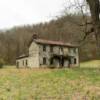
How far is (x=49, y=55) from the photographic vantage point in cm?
6762

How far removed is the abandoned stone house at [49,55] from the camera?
218 ft

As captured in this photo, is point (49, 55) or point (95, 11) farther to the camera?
point (49, 55)

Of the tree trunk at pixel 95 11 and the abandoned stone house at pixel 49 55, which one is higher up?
the tree trunk at pixel 95 11

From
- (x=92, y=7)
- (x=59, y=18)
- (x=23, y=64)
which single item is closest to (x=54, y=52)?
(x=23, y=64)

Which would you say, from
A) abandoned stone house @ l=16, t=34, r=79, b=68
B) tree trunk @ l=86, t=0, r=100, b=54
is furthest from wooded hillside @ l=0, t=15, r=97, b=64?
tree trunk @ l=86, t=0, r=100, b=54

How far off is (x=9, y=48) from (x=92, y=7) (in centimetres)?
9251

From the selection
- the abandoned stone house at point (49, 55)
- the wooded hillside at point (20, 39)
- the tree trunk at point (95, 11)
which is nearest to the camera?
the tree trunk at point (95, 11)

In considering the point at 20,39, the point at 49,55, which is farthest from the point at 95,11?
the point at 20,39

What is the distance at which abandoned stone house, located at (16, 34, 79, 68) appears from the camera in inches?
2616

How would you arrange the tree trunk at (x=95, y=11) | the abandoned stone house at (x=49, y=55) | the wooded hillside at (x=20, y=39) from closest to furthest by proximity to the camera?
the tree trunk at (x=95, y=11), the abandoned stone house at (x=49, y=55), the wooded hillside at (x=20, y=39)

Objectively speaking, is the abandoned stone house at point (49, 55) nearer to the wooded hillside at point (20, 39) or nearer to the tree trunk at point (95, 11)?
the wooded hillside at point (20, 39)

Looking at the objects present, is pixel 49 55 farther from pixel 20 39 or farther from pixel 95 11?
pixel 95 11

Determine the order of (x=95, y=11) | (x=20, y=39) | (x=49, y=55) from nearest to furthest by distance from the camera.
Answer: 1. (x=95, y=11)
2. (x=49, y=55)
3. (x=20, y=39)

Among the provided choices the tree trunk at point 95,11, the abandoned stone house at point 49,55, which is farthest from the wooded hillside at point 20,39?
the tree trunk at point 95,11
